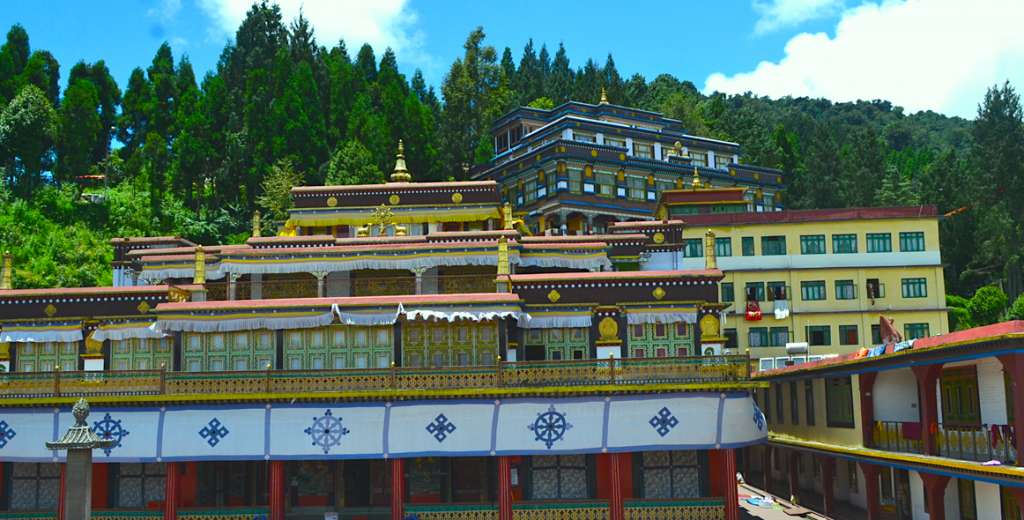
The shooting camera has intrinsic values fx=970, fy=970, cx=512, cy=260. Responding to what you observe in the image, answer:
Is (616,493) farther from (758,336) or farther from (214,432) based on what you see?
(758,336)

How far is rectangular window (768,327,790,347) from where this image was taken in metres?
51.3

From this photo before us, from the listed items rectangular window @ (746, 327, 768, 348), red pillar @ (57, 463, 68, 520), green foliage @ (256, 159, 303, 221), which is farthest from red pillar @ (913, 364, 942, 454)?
green foliage @ (256, 159, 303, 221)

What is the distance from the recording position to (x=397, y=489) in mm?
28016

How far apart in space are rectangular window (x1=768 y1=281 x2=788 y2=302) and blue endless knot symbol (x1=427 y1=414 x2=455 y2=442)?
2836 centimetres

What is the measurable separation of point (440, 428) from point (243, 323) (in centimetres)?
709

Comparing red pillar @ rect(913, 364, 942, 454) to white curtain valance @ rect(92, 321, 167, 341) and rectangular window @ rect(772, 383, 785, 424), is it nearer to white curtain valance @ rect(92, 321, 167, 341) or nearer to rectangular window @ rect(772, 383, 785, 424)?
rectangular window @ rect(772, 383, 785, 424)

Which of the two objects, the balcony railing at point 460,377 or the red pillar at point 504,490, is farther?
the balcony railing at point 460,377

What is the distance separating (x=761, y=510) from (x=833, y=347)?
20.0 metres

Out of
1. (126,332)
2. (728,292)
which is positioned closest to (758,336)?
(728,292)

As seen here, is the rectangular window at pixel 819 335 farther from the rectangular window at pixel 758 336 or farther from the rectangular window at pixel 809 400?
the rectangular window at pixel 809 400

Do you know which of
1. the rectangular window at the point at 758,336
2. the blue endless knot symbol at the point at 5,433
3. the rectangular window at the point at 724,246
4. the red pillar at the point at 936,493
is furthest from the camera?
the rectangular window at the point at 724,246

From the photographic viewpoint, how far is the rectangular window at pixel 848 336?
167 feet

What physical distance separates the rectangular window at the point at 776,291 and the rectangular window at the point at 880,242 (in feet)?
16.4

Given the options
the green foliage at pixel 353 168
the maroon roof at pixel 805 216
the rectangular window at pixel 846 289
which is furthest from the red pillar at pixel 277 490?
the rectangular window at pixel 846 289
